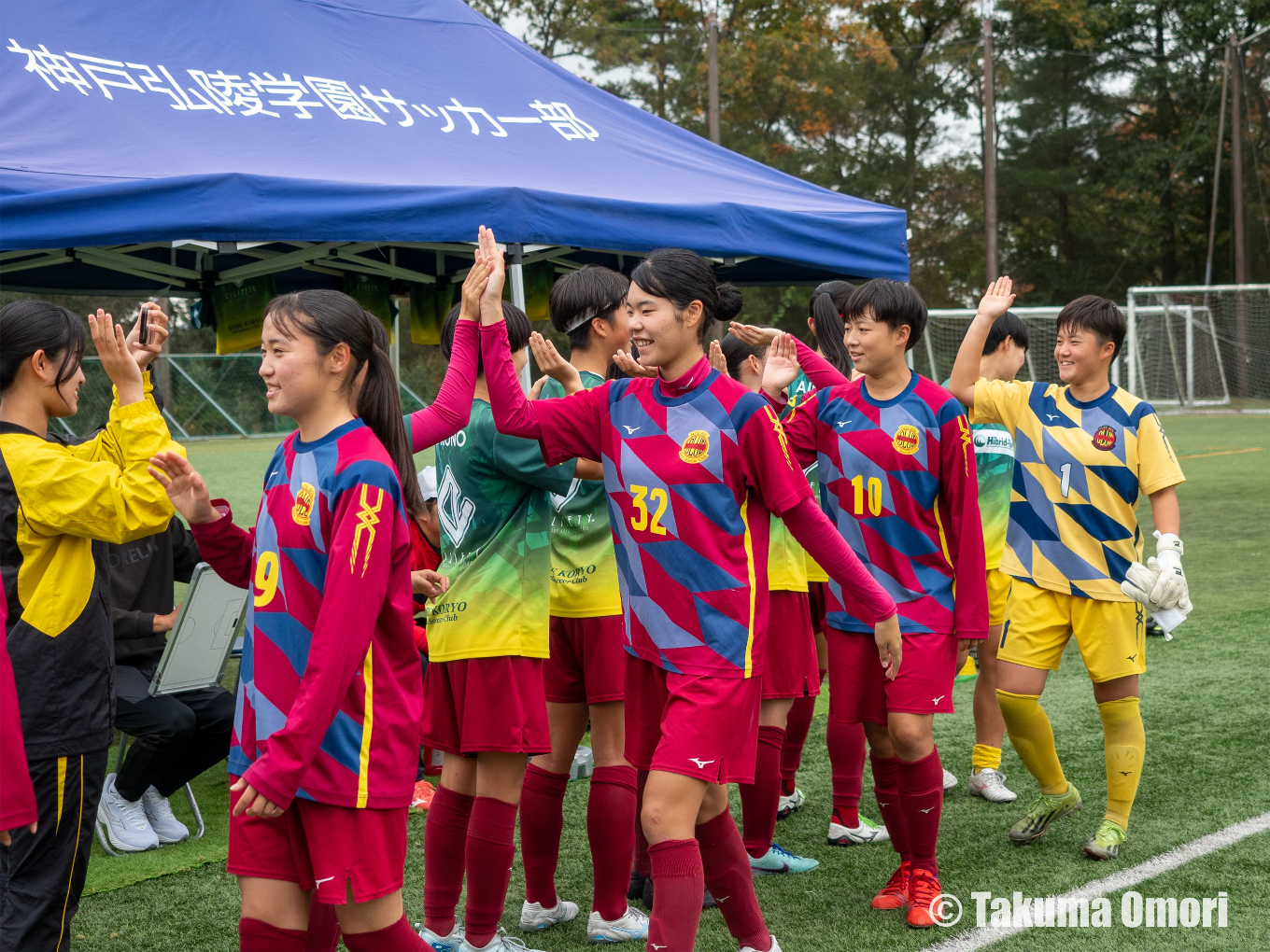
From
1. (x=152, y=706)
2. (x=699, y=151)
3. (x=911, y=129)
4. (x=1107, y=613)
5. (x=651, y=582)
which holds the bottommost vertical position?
(x=152, y=706)

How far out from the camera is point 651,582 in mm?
2992

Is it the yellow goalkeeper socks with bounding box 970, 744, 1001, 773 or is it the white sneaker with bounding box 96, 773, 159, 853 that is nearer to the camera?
the white sneaker with bounding box 96, 773, 159, 853

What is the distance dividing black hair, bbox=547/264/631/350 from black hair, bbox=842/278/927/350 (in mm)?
742

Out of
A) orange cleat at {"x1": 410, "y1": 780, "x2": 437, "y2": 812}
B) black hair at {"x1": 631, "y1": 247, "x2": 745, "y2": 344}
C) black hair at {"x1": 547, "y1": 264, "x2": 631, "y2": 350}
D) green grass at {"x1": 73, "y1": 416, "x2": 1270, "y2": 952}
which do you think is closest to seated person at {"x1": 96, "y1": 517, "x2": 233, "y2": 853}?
green grass at {"x1": 73, "y1": 416, "x2": 1270, "y2": 952}

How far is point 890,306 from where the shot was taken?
3.79m

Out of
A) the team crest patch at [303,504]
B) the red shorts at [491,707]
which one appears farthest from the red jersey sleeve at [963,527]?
the team crest patch at [303,504]

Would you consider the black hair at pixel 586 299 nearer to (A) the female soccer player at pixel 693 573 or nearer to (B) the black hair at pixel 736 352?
(A) the female soccer player at pixel 693 573

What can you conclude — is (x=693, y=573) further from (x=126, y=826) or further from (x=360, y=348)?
(x=126, y=826)

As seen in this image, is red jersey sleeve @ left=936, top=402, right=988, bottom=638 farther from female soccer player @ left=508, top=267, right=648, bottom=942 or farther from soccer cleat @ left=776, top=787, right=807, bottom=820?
soccer cleat @ left=776, top=787, right=807, bottom=820

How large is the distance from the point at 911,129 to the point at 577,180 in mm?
32934

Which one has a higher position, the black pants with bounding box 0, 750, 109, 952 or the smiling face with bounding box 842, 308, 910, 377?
the smiling face with bounding box 842, 308, 910, 377

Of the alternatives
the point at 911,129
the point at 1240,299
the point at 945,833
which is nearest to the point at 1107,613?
the point at 945,833

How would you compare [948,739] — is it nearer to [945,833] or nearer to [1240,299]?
[945,833]

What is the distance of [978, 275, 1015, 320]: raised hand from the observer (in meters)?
4.02
